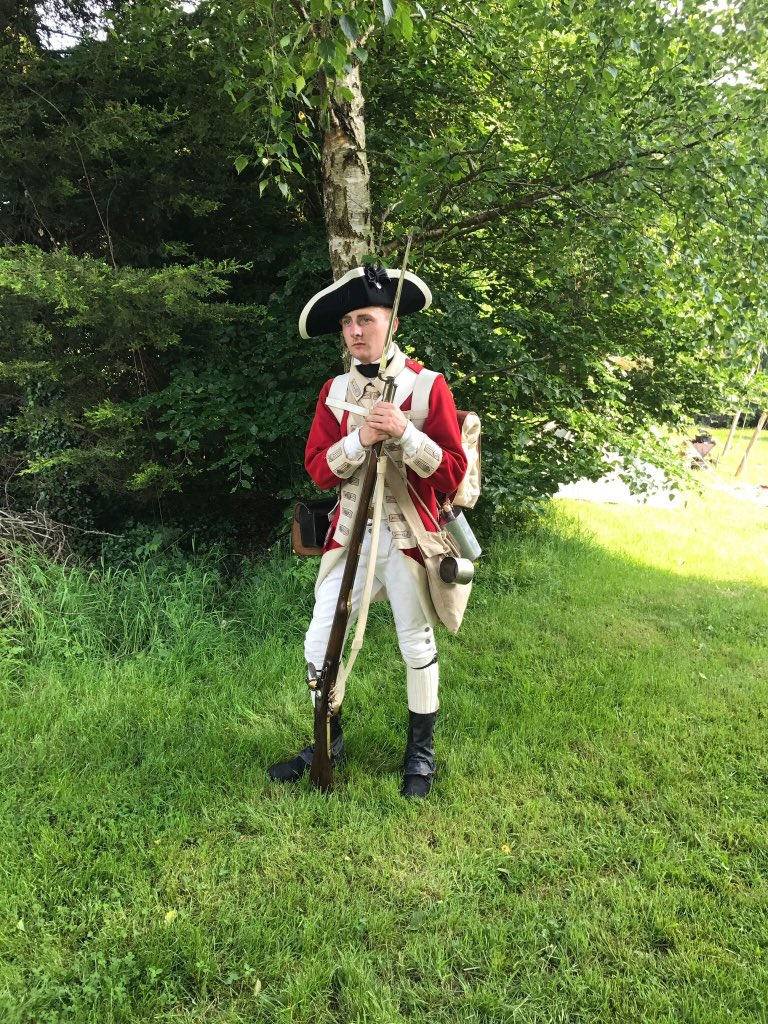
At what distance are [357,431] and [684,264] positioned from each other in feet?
8.84

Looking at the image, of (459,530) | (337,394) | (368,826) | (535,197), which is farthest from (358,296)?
(535,197)

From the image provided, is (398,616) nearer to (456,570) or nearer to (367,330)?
(456,570)

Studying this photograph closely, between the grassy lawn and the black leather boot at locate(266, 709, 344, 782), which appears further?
the grassy lawn

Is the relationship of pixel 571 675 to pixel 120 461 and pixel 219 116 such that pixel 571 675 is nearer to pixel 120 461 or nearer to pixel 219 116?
pixel 120 461

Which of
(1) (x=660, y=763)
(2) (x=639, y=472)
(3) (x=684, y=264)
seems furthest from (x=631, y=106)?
(1) (x=660, y=763)

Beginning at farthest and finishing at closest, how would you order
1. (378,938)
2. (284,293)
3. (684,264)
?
(284,293), (684,264), (378,938)

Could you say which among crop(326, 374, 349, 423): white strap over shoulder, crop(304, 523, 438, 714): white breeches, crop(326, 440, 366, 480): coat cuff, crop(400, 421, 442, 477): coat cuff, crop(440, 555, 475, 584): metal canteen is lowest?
crop(304, 523, 438, 714): white breeches

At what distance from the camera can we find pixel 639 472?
540 centimetres

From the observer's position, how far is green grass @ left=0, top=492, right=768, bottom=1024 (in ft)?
6.90

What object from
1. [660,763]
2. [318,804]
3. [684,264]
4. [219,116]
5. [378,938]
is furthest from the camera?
[219,116]

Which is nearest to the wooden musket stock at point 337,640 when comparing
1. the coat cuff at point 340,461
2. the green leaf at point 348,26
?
the coat cuff at point 340,461

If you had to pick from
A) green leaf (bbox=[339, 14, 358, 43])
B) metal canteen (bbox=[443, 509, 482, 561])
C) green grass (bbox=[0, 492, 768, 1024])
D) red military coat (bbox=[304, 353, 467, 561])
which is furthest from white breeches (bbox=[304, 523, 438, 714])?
green leaf (bbox=[339, 14, 358, 43])

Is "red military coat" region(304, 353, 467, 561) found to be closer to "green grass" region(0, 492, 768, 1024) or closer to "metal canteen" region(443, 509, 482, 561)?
"metal canteen" region(443, 509, 482, 561)

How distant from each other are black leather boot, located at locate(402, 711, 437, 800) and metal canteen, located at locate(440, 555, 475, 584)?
762 millimetres
